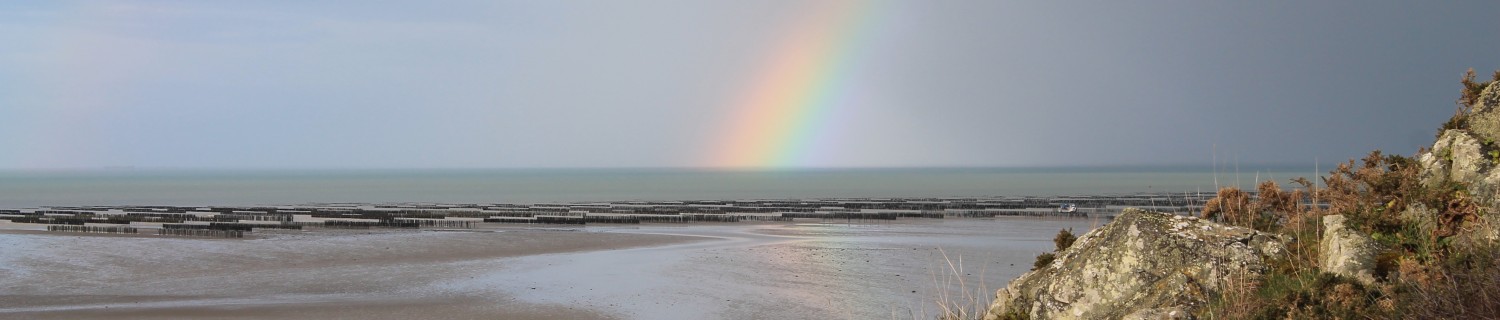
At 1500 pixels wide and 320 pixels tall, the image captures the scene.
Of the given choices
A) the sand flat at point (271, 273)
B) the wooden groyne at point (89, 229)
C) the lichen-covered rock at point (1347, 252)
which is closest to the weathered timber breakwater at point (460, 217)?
the wooden groyne at point (89, 229)

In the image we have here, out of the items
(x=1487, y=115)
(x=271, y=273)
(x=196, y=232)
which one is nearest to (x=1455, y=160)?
(x=1487, y=115)

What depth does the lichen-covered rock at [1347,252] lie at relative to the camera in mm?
7082

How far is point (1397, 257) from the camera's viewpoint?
279 inches

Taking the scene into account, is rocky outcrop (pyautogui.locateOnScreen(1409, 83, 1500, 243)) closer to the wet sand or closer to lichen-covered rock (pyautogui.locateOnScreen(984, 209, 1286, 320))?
lichen-covered rock (pyautogui.locateOnScreen(984, 209, 1286, 320))

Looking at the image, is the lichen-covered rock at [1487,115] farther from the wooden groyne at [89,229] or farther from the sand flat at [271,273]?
the wooden groyne at [89,229]

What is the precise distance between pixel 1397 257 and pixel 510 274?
23992 millimetres

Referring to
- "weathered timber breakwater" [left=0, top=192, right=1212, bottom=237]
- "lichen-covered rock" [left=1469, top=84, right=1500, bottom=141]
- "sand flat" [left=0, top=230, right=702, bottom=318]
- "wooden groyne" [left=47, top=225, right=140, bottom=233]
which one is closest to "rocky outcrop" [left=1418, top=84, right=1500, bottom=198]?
"lichen-covered rock" [left=1469, top=84, right=1500, bottom=141]

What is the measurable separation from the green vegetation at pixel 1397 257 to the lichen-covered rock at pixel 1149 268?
0.17 metres

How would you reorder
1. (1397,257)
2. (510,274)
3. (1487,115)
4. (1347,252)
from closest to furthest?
(1397,257) < (1347,252) < (1487,115) < (510,274)

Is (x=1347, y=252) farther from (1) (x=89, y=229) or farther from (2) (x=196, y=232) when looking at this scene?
(1) (x=89, y=229)

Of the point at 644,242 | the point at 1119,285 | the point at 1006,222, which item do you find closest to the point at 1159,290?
the point at 1119,285

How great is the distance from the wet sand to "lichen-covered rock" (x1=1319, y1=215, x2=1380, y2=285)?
4.45 m

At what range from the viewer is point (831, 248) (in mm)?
36062

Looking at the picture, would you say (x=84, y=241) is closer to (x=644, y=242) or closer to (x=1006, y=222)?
(x=644, y=242)
